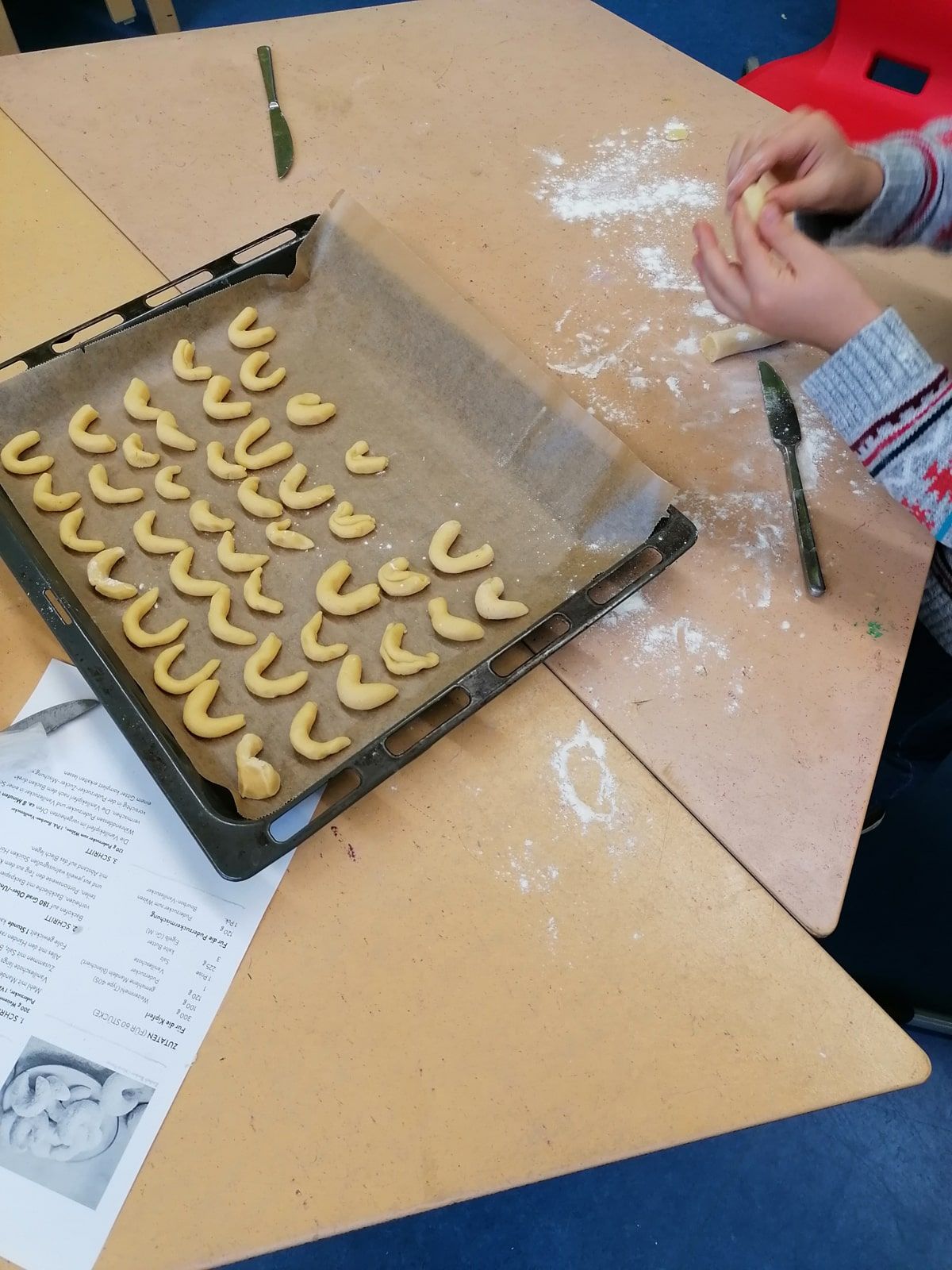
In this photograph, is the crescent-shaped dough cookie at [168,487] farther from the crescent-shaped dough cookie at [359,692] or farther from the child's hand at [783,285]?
the child's hand at [783,285]

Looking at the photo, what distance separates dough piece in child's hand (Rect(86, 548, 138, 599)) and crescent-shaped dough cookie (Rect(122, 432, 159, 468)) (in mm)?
120

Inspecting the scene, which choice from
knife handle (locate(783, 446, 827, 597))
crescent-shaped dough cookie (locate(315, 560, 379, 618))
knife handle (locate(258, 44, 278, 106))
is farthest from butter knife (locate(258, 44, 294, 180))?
knife handle (locate(783, 446, 827, 597))

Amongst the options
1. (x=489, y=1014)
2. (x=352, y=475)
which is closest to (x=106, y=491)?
(x=352, y=475)

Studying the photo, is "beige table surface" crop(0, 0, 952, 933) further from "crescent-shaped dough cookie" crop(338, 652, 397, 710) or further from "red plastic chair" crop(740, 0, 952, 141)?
"red plastic chair" crop(740, 0, 952, 141)

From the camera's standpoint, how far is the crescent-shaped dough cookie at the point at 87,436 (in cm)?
97

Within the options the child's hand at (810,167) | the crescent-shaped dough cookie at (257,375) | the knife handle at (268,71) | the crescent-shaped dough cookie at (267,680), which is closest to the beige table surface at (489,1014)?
the crescent-shaped dough cookie at (267,680)

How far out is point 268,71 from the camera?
140 cm

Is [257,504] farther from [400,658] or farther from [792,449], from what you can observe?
[792,449]

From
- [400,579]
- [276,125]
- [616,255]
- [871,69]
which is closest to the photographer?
[400,579]

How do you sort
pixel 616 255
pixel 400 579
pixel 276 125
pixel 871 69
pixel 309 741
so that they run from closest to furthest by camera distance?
1. pixel 309 741
2. pixel 400 579
3. pixel 616 255
4. pixel 276 125
5. pixel 871 69

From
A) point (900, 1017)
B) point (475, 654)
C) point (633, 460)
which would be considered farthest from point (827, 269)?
point (900, 1017)

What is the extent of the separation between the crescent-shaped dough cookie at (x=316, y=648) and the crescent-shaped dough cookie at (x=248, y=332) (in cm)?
41

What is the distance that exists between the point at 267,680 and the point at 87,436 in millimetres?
383

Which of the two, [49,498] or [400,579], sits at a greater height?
[49,498]
